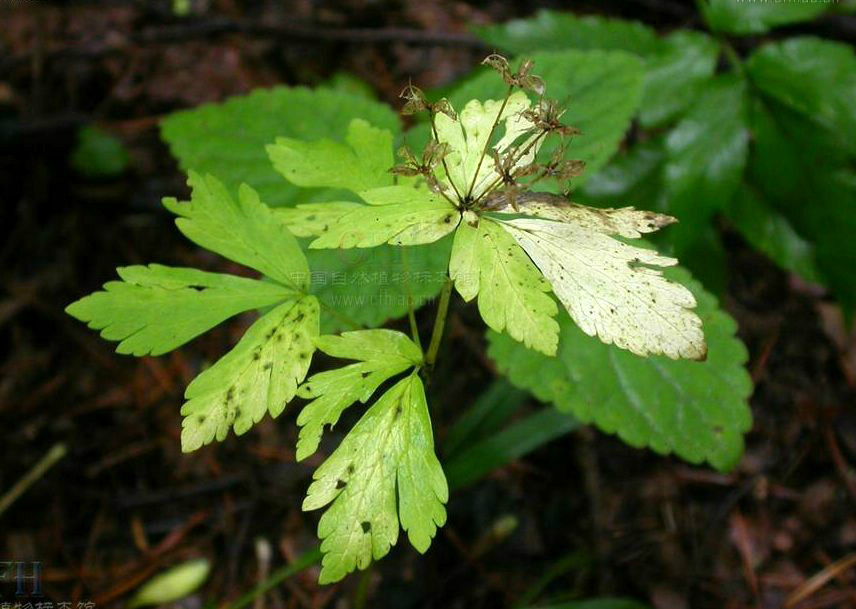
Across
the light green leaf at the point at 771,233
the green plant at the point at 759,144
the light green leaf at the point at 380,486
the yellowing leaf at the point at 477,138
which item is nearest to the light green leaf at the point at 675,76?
the green plant at the point at 759,144

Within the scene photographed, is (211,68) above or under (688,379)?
under

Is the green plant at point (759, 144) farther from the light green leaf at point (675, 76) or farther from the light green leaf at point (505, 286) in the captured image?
the light green leaf at point (505, 286)

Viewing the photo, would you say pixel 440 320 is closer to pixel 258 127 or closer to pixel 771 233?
pixel 258 127

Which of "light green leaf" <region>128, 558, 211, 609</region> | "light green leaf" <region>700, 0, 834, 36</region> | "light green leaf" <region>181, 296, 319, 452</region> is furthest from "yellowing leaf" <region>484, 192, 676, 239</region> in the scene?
"light green leaf" <region>128, 558, 211, 609</region>

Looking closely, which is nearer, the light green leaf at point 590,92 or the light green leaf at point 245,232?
the light green leaf at point 245,232

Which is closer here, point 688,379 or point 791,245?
point 688,379

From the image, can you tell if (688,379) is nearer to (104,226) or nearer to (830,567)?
(830,567)

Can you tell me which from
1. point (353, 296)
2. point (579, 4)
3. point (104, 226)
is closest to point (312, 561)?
point (353, 296)
